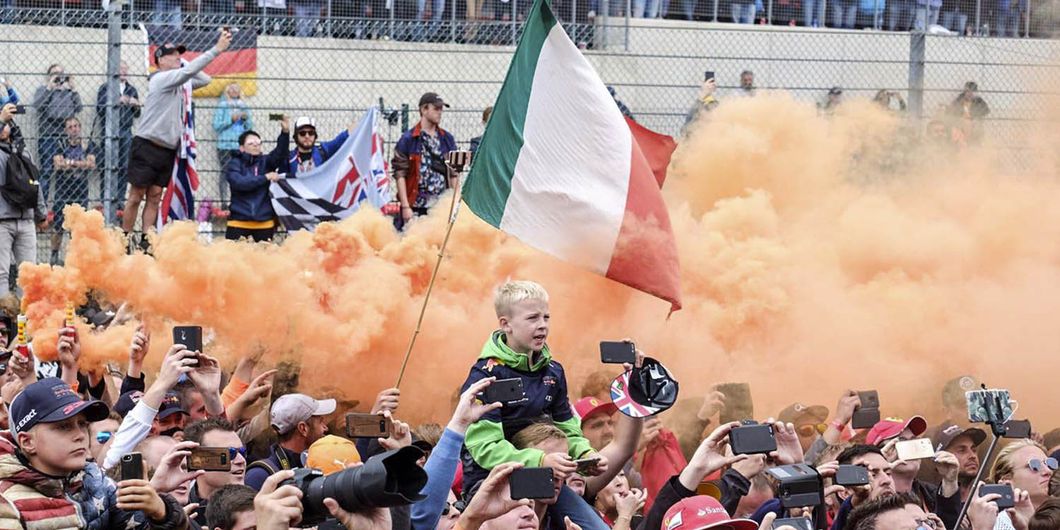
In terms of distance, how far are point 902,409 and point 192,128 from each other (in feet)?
17.3

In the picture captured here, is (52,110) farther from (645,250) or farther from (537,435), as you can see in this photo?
(537,435)

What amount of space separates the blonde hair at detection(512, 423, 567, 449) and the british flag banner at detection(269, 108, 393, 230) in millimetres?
5962

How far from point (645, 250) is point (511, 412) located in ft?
10.0

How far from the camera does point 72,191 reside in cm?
1149

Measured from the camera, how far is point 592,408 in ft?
25.6

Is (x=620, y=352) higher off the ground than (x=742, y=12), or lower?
lower

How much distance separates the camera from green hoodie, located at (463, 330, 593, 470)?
6.44 m

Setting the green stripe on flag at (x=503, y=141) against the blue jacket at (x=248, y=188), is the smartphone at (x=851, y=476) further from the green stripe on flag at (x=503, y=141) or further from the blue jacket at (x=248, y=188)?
the blue jacket at (x=248, y=188)

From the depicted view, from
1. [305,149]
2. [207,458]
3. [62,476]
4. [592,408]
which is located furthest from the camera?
[305,149]

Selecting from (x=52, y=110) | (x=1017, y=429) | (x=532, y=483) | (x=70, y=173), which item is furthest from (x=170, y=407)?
(x=52, y=110)

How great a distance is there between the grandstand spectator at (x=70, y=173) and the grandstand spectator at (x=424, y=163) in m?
2.20

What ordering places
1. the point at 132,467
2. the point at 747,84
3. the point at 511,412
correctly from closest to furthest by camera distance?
the point at 132,467 → the point at 511,412 → the point at 747,84

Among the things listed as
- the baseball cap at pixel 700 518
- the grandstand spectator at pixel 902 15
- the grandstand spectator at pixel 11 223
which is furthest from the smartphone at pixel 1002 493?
the grandstand spectator at pixel 902 15

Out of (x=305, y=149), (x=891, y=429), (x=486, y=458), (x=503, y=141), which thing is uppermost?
(x=503, y=141)
